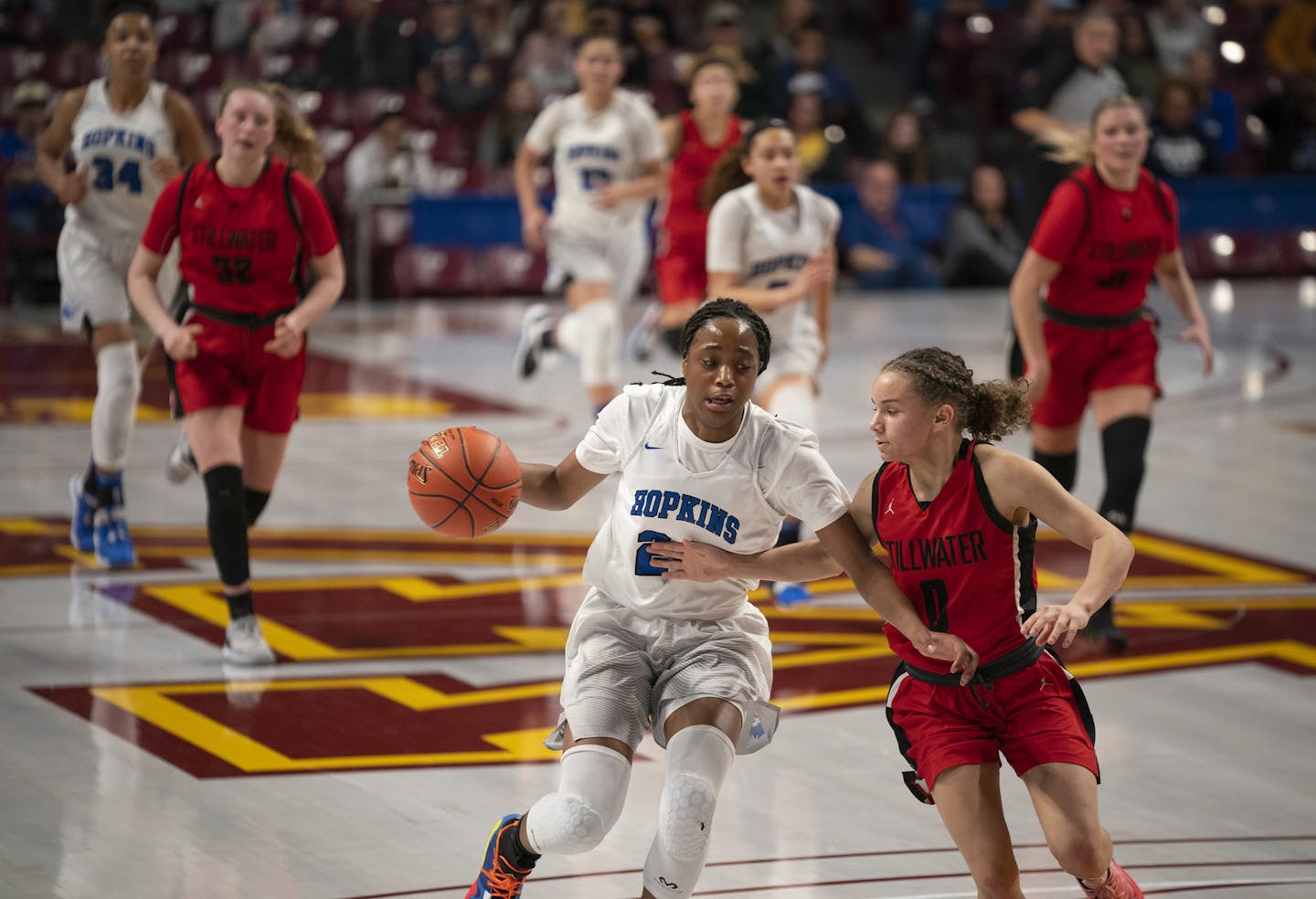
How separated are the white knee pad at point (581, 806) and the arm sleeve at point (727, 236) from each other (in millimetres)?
3790

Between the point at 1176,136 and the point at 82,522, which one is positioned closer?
the point at 82,522

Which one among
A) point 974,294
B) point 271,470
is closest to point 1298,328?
point 974,294

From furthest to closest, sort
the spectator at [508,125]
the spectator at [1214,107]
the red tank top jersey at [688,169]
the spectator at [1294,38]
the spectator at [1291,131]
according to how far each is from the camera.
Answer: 1. the spectator at [1294,38]
2. the spectator at [1291,131]
3. the spectator at [1214,107]
4. the spectator at [508,125]
5. the red tank top jersey at [688,169]

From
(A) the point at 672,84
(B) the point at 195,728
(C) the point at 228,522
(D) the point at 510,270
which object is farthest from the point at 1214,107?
(B) the point at 195,728

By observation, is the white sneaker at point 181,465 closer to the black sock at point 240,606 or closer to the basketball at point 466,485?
the black sock at point 240,606

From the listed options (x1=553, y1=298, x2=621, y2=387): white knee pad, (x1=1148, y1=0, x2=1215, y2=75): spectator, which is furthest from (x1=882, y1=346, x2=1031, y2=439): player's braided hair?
(x1=1148, y1=0, x2=1215, y2=75): spectator

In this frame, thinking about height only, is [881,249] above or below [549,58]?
below

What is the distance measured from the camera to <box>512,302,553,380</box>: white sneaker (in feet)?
38.9

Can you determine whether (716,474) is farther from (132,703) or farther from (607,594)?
(132,703)

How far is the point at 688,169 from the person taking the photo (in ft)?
32.6

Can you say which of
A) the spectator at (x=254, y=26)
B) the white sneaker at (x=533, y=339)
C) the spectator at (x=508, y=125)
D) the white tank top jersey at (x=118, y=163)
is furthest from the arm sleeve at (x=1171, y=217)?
the spectator at (x=254, y=26)

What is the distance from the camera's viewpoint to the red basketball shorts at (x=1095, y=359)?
24.3ft

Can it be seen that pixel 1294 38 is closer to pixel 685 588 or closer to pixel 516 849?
pixel 685 588

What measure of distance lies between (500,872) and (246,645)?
103 inches
